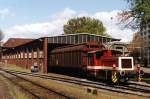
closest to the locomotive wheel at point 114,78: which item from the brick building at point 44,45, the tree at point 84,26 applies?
the brick building at point 44,45

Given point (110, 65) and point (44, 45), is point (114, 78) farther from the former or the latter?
point (44, 45)

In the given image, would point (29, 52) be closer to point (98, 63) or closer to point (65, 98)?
point (98, 63)

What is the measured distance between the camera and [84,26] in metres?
134

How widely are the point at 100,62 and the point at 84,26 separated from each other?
100321 mm

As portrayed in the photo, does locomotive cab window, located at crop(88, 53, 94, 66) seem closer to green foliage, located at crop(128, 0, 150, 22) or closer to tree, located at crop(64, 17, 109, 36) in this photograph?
green foliage, located at crop(128, 0, 150, 22)

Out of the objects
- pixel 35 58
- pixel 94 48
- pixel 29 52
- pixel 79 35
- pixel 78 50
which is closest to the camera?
pixel 94 48

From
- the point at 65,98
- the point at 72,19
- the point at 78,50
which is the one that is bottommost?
the point at 65,98

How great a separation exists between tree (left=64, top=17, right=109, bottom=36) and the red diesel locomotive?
3257 inches

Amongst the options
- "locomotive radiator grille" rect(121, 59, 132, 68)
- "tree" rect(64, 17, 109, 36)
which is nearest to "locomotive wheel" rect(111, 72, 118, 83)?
"locomotive radiator grille" rect(121, 59, 132, 68)

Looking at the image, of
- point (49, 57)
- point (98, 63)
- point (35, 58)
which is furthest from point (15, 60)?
point (98, 63)

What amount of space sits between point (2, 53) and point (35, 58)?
62.1 metres

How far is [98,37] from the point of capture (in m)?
60.6

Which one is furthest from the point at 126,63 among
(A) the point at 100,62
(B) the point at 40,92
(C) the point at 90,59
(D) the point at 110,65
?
(B) the point at 40,92

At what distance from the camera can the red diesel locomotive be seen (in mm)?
30047
